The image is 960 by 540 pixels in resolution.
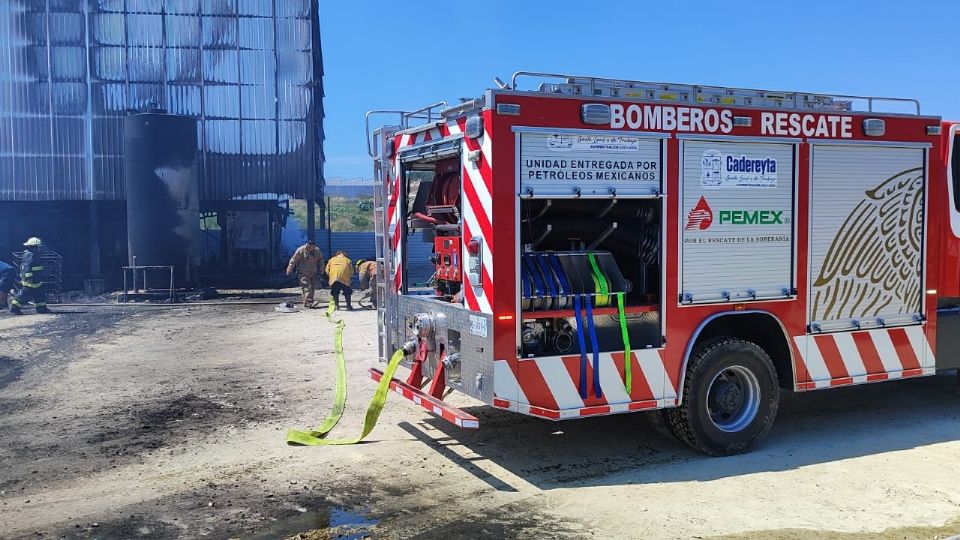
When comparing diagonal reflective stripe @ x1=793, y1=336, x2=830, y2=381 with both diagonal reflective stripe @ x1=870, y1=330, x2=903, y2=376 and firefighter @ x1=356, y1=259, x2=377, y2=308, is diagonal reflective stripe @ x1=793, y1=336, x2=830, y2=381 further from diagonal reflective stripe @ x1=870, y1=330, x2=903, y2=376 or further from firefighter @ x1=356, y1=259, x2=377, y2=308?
firefighter @ x1=356, y1=259, x2=377, y2=308

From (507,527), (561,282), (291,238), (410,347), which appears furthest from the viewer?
(291,238)

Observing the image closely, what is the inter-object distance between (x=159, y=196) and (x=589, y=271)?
18.1 metres

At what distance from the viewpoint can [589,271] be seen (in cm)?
631

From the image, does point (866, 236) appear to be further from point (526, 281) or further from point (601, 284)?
point (526, 281)

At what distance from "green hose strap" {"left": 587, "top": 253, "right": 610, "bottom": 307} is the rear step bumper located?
1320mm

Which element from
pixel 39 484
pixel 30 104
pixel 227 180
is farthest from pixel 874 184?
pixel 30 104

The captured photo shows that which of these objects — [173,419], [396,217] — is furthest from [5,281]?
[396,217]

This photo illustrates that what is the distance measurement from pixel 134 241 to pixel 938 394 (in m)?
19.1

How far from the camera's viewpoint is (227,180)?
27.3 meters

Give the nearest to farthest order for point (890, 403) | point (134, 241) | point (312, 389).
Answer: point (890, 403) → point (312, 389) → point (134, 241)

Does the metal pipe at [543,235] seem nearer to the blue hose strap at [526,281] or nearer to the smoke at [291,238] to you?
the blue hose strap at [526,281]

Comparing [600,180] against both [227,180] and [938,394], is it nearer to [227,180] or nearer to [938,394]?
[938,394]

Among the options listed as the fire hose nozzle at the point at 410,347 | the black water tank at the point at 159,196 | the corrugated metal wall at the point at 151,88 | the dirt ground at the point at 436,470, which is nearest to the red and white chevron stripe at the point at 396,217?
the fire hose nozzle at the point at 410,347

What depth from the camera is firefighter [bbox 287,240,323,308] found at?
63.2 ft
